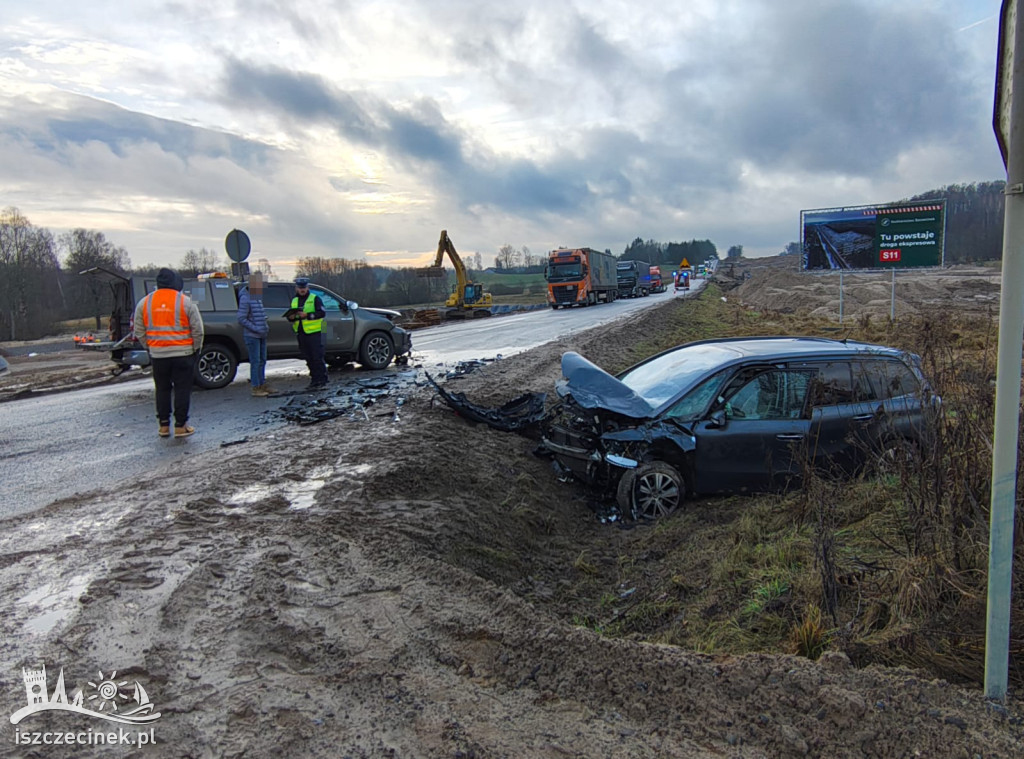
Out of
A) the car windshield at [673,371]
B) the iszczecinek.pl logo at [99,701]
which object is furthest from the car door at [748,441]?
the iszczecinek.pl logo at [99,701]

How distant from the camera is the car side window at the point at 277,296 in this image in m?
12.8

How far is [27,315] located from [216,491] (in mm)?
56907

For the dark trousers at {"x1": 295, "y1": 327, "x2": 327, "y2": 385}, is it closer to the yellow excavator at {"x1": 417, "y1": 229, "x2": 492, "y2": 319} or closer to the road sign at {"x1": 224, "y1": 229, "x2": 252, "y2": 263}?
the road sign at {"x1": 224, "y1": 229, "x2": 252, "y2": 263}

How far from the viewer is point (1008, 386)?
2199 mm

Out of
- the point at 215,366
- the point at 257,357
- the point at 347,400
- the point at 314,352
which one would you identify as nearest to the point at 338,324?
the point at 314,352

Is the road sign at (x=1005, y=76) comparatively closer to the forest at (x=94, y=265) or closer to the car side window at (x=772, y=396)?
the car side window at (x=772, y=396)

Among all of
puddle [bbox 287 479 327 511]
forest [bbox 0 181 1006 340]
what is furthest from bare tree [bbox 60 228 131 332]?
puddle [bbox 287 479 327 511]

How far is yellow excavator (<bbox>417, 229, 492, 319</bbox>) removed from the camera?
3634 cm

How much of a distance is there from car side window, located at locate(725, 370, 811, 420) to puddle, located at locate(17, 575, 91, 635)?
486 centimetres

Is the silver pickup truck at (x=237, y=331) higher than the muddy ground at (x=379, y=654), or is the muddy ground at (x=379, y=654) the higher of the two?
the silver pickup truck at (x=237, y=331)

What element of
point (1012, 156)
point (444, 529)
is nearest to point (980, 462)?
point (1012, 156)

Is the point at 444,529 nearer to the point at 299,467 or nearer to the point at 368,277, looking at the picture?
the point at 299,467

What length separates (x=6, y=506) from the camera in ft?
17.1

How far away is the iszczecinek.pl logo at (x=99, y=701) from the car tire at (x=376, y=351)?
35.0ft
